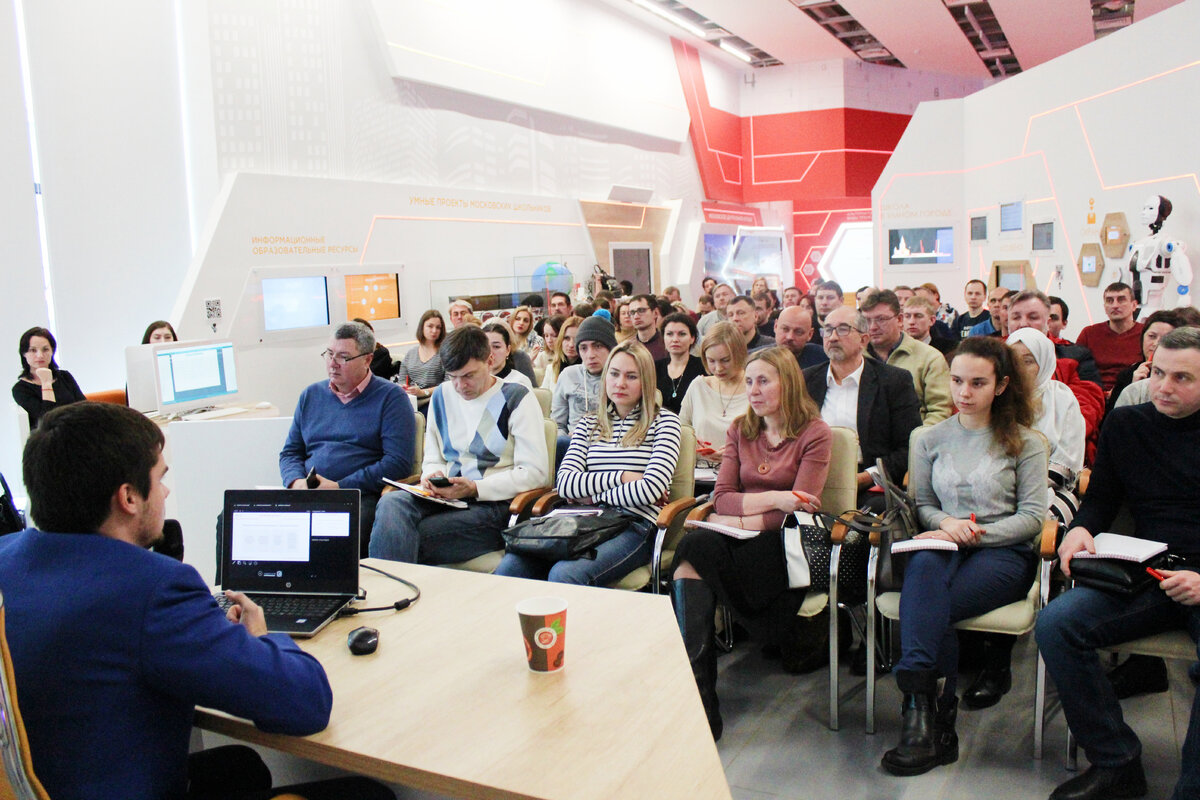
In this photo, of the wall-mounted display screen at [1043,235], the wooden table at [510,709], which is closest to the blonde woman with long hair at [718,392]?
the wooden table at [510,709]

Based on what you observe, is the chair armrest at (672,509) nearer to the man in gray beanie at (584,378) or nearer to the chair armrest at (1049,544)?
the man in gray beanie at (584,378)

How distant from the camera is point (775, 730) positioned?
3.15m

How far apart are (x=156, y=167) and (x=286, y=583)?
6.45m

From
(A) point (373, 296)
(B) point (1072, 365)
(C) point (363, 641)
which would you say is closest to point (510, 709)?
(C) point (363, 641)

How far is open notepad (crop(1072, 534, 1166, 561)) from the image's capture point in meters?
2.65

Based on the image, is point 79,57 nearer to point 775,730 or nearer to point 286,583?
point 286,583

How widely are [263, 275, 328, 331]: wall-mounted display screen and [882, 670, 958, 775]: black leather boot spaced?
6.25 metres

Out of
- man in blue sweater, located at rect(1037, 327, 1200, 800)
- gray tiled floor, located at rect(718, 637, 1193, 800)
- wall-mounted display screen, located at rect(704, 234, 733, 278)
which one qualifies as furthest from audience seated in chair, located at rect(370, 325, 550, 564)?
wall-mounted display screen, located at rect(704, 234, 733, 278)

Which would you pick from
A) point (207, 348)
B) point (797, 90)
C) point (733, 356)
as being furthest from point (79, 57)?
point (797, 90)

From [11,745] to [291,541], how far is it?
1122 mm

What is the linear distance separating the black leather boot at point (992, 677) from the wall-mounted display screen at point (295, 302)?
6187mm

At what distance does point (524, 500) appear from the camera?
3.73 m

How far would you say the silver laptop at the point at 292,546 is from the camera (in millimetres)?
2334

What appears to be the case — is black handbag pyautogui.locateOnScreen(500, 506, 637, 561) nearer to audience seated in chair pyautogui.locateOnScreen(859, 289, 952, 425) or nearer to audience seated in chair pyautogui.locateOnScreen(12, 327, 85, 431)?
audience seated in chair pyautogui.locateOnScreen(859, 289, 952, 425)
